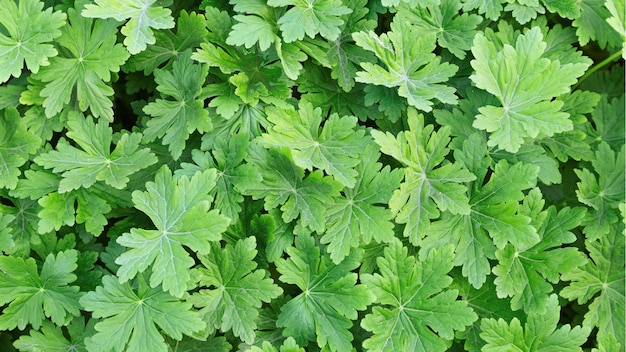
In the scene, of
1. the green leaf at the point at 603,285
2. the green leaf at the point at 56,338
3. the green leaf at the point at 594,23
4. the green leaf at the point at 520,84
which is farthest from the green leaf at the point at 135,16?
the green leaf at the point at 603,285

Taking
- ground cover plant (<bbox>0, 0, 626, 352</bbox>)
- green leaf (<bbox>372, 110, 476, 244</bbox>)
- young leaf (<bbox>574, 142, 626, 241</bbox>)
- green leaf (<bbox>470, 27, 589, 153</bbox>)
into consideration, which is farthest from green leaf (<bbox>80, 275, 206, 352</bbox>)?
young leaf (<bbox>574, 142, 626, 241</bbox>)

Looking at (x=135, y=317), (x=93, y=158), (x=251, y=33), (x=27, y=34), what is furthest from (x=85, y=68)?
(x=135, y=317)

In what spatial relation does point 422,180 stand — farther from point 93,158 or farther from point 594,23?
point 93,158

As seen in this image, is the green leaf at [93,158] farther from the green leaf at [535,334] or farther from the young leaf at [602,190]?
the young leaf at [602,190]

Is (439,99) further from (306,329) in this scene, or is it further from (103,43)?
(103,43)

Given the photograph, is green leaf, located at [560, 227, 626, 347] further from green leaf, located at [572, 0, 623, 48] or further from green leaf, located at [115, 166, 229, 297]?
green leaf, located at [115, 166, 229, 297]

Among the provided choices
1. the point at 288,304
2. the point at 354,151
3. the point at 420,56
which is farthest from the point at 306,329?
the point at 420,56
